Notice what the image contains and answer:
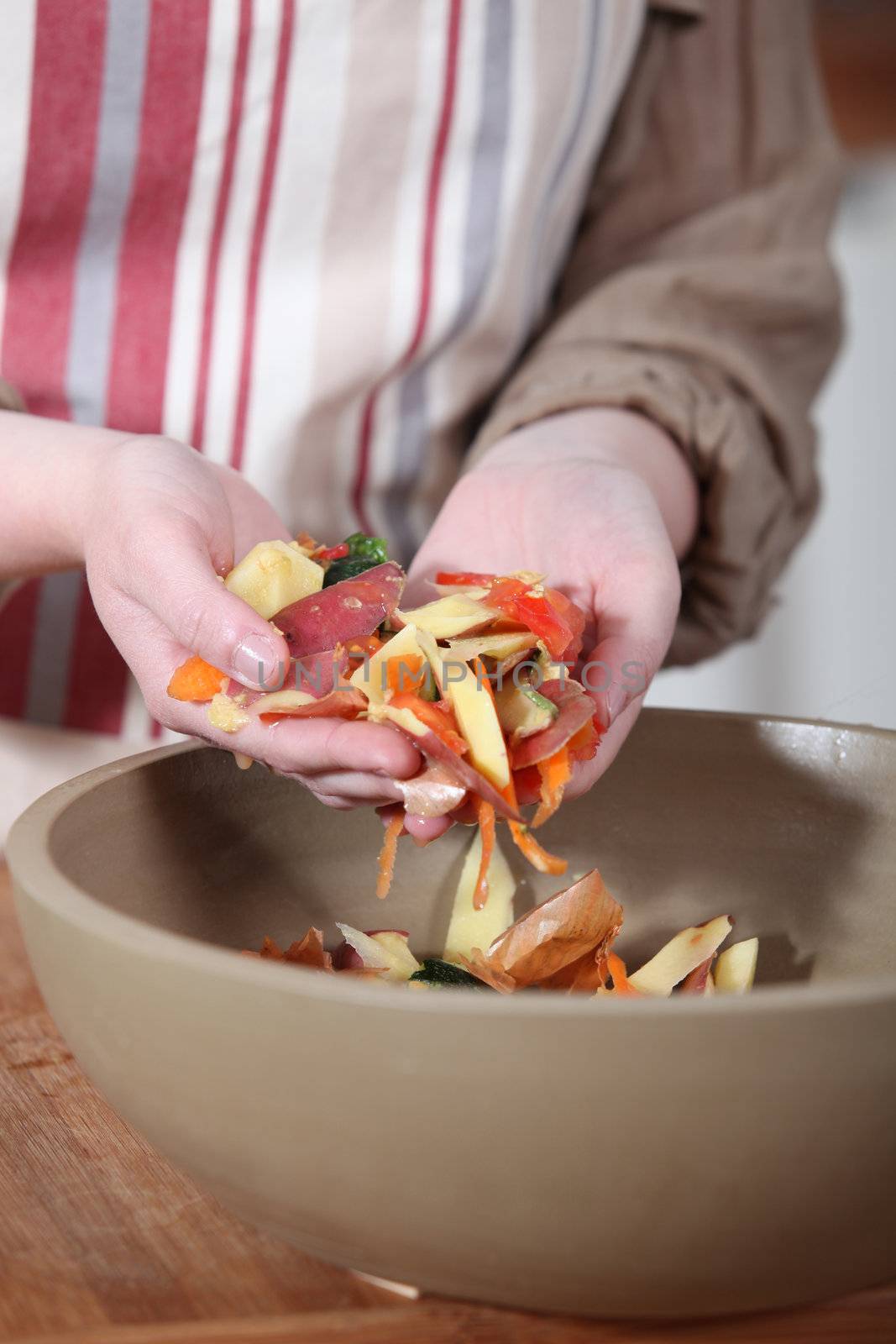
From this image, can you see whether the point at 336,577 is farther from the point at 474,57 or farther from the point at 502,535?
the point at 474,57

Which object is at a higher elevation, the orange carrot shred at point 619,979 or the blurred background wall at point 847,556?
the orange carrot shred at point 619,979

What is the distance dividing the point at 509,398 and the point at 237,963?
833 millimetres

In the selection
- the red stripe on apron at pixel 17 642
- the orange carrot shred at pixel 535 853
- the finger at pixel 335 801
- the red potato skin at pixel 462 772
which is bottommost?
the red stripe on apron at pixel 17 642

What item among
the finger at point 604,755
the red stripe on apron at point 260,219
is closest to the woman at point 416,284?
the red stripe on apron at point 260,219

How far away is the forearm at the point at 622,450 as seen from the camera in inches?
Answer: 40.9

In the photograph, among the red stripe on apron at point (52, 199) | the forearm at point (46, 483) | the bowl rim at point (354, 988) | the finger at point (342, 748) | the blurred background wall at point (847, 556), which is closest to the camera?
the bowl rim at point (354, 988)

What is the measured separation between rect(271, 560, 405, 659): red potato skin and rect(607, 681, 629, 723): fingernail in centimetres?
13

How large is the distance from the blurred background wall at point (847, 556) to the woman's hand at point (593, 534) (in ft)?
6.67

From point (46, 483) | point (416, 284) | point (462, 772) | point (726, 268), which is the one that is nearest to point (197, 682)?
point (462, 772)

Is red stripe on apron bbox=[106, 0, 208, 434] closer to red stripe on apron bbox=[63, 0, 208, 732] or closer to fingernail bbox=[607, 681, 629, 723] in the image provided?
red stripe on apron bbox=[63, 0, 208, 732]

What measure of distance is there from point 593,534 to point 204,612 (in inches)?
11.7

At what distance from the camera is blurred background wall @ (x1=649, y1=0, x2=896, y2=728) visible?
3096 mm

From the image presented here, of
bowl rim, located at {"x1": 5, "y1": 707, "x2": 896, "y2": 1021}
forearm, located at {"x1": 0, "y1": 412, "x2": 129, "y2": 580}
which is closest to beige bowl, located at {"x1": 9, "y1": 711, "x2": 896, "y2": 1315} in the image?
bowl rim, located at {"x1": 5, "y1": 707, "x2": 896, "y2": 1021}

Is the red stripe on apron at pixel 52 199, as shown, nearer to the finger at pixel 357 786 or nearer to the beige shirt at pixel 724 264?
the beige shirt at pixel 724 264
